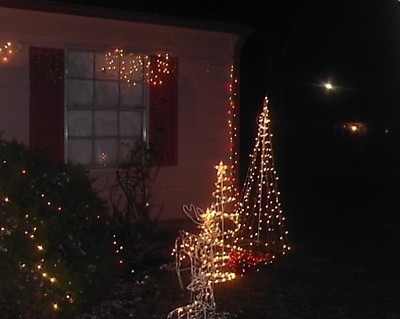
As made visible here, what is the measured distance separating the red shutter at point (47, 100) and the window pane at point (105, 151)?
0.52m

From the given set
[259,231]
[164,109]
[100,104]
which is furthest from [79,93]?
[259,231]

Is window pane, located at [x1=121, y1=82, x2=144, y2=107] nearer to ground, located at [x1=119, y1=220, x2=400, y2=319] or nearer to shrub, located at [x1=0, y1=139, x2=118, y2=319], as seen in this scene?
ground, located at [x1=119, y1=220, x2=400, y2=319]

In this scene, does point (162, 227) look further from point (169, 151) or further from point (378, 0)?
point (378, 0)

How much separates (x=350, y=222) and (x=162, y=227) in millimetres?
3674

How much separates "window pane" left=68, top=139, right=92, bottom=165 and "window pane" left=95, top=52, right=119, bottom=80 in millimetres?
849

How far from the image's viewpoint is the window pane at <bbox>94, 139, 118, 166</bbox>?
8.95m

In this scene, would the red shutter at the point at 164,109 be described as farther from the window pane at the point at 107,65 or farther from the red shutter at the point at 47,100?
the red shutter at the point at 47,100

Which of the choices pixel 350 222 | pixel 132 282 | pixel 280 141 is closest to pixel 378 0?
pixel 280 141

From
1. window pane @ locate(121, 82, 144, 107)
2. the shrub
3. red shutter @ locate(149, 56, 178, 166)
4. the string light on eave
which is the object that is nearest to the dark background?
the string light on eave

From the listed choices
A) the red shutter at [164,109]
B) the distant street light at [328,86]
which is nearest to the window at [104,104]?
the red shutter at [164,109]

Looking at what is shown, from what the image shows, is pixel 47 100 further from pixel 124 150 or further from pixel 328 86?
pixel 328 86

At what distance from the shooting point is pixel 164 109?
9.42m

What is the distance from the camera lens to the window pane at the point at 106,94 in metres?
8.94

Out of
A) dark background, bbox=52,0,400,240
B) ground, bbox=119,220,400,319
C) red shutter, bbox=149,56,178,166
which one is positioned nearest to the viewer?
ground, bbox=119,220,400,319
